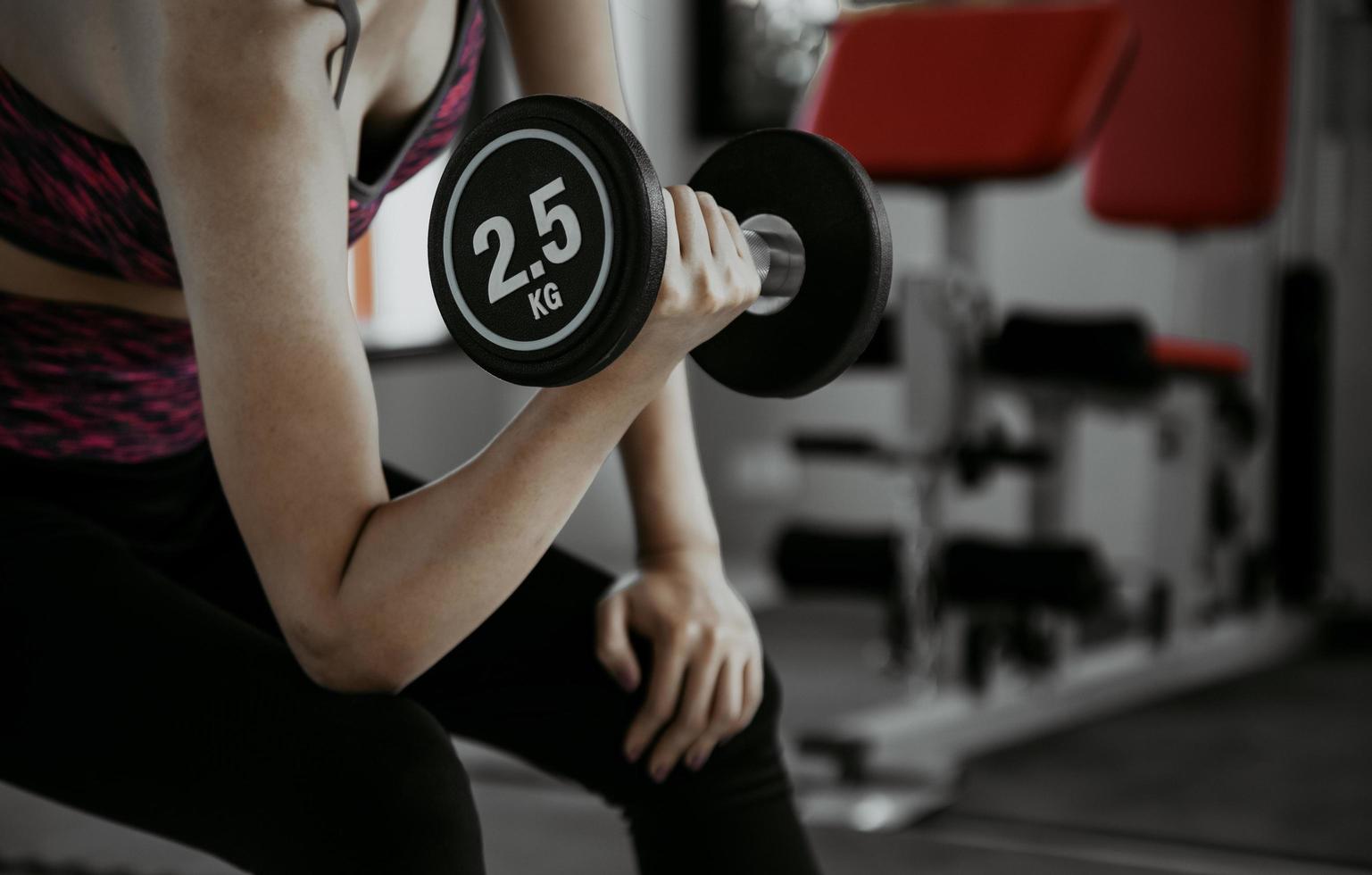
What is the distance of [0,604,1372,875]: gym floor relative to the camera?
57.2 inches

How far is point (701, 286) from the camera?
0.63m

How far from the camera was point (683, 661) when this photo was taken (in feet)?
2.70

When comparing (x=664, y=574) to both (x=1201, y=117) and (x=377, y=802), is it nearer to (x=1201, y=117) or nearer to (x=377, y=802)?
(x=377, y=802)

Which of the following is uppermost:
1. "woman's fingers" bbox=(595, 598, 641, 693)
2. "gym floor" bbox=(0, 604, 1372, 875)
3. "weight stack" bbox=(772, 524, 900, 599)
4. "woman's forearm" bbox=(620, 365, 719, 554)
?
"woman's forearm" bbox=(620, 365, 719, 554)

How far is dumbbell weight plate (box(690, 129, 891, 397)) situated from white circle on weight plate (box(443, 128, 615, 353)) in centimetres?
15

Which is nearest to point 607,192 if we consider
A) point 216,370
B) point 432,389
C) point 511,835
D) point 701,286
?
point 701,286

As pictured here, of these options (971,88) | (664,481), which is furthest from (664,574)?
(971,88)

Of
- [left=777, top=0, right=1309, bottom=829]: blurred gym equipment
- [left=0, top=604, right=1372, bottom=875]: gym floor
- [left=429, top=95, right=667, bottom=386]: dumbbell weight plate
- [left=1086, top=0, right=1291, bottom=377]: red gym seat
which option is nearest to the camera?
[left=429, top=95, right=667, bottom=386]: dumbbell weight plate

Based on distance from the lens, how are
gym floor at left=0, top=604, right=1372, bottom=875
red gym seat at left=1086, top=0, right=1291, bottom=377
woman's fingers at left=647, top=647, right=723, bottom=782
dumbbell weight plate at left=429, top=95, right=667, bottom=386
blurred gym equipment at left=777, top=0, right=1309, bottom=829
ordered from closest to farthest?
dumbbell weight plate at left=429, top=95, right=667, bottom=386 < woman's fingers at left=647, top=647, right=723, bottom=782 < gym floor at left=0, top=604, right=1372, bottom=875 < blurred gym equipment at left=777, top=0, right=1309, bottom=829 < red gym seat at left=1086, top=0, right=1291, bottom=377

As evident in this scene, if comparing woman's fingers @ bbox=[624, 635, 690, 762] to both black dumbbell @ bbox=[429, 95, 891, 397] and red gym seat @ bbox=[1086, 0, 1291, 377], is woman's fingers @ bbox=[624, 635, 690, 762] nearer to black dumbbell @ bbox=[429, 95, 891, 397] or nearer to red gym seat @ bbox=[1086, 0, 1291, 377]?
black dumbbell @ bbox=[429, 95, 891, 397]

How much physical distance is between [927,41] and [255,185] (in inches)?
81.6

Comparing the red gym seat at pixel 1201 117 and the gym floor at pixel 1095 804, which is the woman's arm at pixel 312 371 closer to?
the gym floor at pixel 1095 804

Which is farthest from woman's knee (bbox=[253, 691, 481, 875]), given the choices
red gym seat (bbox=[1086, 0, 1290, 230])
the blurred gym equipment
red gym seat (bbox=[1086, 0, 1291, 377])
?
red gym seat (bbox=[1086, 0, 1290, 230])

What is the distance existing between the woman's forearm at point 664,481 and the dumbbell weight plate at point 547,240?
0.84 ft
